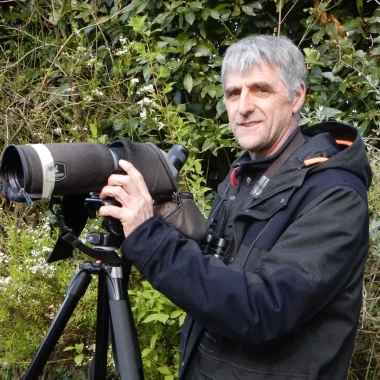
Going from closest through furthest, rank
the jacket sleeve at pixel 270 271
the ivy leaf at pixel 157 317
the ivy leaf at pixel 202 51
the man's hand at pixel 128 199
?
the jacket sleeve at pixel 270 271, the man's hand at pixel 128 199, the ivy leaf at pixel 157 317, the ivy leaf at pixel 202 51

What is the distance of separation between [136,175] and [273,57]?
51 centimetres

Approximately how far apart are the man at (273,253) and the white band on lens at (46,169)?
0.13 meters

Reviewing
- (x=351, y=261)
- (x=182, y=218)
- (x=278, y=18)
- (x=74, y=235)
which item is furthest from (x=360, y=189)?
(x=278, y=18)

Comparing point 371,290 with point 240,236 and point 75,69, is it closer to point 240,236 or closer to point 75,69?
point 240,236

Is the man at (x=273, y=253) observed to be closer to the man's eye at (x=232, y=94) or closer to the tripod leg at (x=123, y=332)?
the man's eye at (x=232, y=94)

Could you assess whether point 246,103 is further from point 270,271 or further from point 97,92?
point 97,92

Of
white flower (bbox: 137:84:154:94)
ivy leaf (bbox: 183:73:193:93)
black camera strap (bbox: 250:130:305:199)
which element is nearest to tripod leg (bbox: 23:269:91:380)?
black camera strap (bbox: 250:130:305:199)

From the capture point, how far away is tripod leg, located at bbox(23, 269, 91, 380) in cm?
171

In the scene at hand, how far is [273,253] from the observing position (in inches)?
56.2

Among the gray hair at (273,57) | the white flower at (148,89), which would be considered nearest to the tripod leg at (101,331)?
the gray hair at (273,57)

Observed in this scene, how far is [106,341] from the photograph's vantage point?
175cm

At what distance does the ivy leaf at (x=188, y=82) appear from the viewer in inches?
136

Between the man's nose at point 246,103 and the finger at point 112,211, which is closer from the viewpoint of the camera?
the finger at point 112,211

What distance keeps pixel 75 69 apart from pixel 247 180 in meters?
2.12
